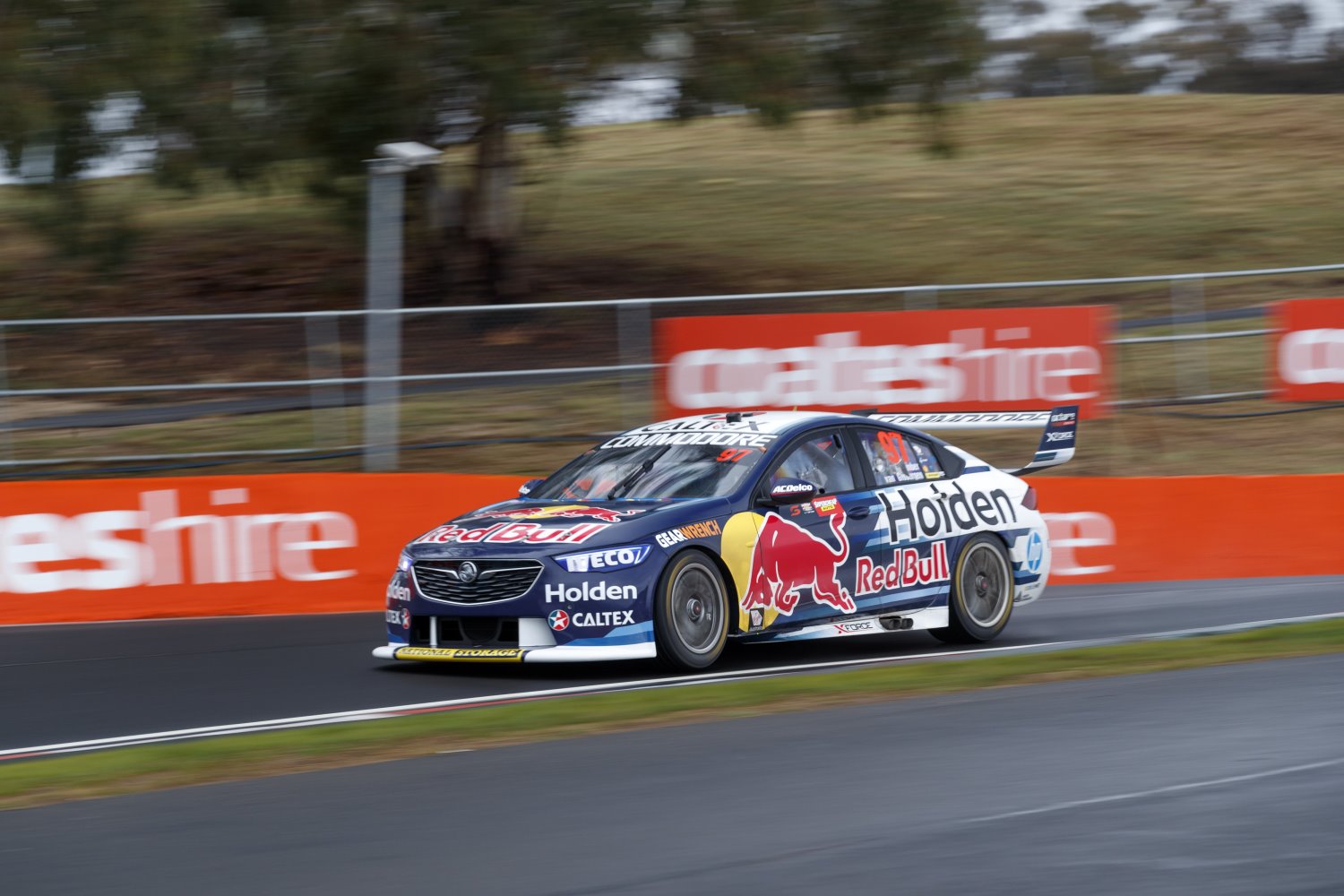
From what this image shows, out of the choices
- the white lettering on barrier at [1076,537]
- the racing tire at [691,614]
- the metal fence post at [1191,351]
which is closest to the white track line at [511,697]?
the racing tire at [691,614]

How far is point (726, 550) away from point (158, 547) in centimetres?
550

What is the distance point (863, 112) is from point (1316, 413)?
7.39 m

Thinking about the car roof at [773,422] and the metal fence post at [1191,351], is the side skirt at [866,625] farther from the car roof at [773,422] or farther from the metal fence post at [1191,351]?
the metal fence post at [1191,351]

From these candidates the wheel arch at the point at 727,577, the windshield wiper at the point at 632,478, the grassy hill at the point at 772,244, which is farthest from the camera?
the grassy hill at the point at 772,244

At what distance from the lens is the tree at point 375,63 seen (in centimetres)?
2047

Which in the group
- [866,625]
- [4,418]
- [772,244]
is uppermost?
[772,244]

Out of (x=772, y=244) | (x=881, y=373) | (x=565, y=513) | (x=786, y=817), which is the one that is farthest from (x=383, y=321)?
(x=772, y=244)

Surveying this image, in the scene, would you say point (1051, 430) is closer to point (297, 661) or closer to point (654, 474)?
point (654, 474)

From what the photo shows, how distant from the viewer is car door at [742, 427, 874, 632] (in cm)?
1045

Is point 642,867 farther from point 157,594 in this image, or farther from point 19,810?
point 157,594

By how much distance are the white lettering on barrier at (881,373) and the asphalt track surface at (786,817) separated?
10.1 m

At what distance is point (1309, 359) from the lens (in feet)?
68.0

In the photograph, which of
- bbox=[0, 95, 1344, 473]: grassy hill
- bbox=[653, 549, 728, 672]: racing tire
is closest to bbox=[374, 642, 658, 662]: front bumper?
bbox=[653, 549, 728, 672]: racing tire

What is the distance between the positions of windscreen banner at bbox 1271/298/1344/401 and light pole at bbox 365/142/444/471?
9.94 meters
